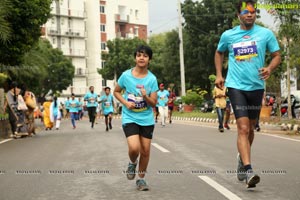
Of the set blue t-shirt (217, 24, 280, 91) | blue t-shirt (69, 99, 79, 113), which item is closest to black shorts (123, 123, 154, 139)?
blue t-shirt (217, 24, 280, 91)

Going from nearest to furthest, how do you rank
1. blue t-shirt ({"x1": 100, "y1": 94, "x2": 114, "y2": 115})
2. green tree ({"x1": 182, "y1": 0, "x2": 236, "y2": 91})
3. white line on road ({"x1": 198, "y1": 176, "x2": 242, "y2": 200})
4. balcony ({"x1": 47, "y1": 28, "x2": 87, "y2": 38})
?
white line on road ({"x1": 198, "y1": 176, "x2": 242, "y2": 200}) → blue t-shirt ({"x1": 100, "y1": 94, "x2": 114, "y2": 115}) → green tree ({"x1": 182, "y1": 0, "x2": 236, "y2": 91}) → balcony ({"x1": 47, "y1": 28, "x2": 87, "y2": 38})

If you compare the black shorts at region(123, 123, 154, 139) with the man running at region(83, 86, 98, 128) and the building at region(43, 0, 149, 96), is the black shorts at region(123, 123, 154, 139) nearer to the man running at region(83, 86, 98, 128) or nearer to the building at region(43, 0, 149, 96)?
the man running at region(83, 86, 98, 128)

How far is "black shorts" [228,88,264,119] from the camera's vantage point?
6.71 metres

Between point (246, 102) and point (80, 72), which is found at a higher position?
point (80, 72)

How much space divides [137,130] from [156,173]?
159 cm

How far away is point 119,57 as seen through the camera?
209 feet

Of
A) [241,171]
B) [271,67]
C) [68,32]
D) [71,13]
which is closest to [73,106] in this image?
[241,171]

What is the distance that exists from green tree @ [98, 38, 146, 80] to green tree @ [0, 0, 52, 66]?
44572mm

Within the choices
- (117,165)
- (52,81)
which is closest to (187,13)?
(52,81)

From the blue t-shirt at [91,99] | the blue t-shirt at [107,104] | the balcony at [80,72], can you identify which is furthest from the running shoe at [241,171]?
the balcony at [80,72]

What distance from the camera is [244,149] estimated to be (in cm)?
654

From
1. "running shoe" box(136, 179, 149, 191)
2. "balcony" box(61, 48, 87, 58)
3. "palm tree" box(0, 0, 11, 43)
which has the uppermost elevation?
"balcony" box(61, 48, 87, 58)

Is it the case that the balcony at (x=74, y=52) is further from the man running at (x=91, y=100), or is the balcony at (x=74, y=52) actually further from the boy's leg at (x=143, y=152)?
the boy's leg at (x=143, y=152)

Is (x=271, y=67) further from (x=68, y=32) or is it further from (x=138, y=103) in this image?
(x=68, y=32)
